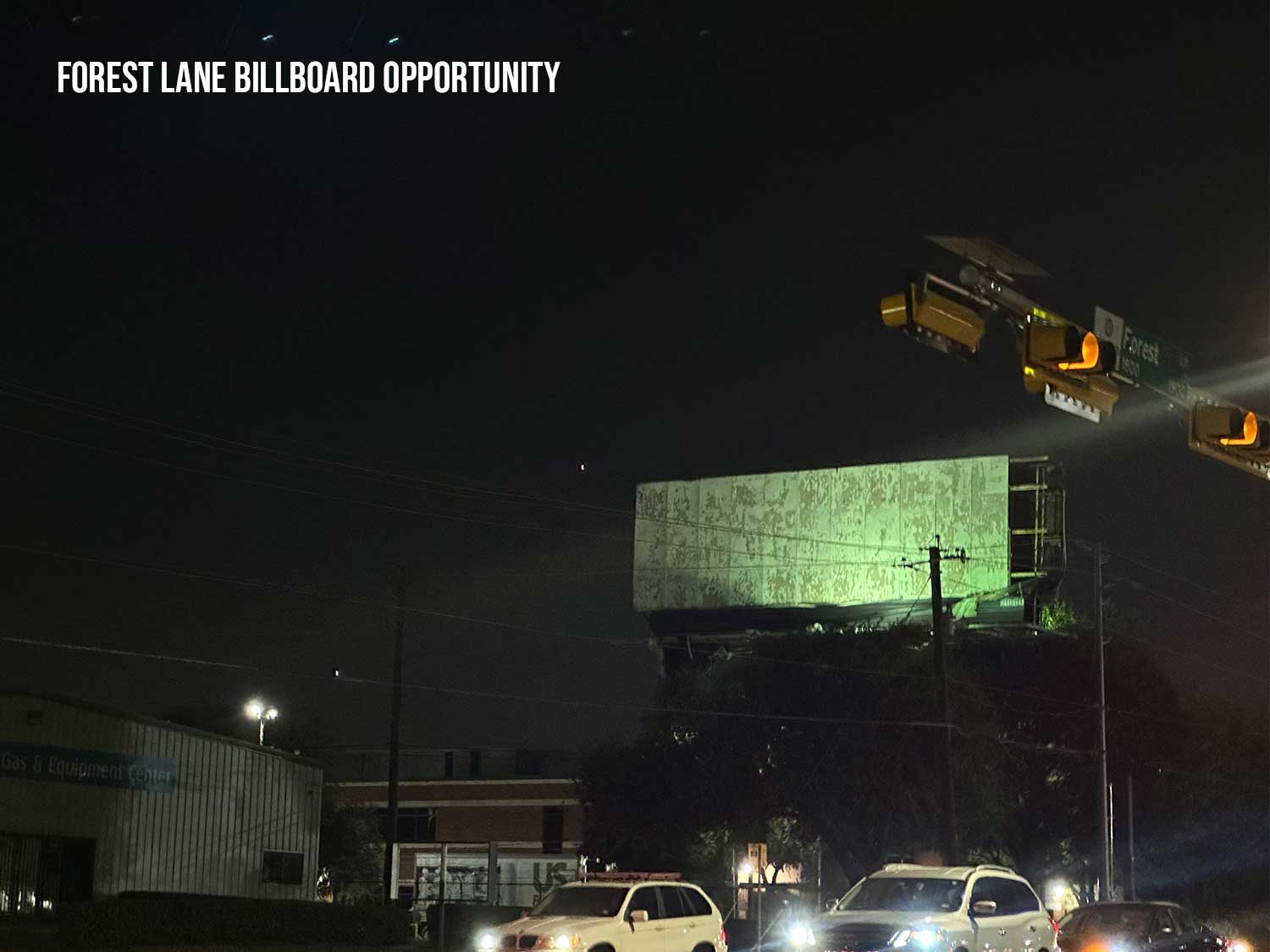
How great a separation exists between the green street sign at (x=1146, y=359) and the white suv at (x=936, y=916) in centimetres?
856

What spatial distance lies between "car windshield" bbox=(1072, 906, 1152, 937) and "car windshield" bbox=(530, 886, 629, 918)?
738cm

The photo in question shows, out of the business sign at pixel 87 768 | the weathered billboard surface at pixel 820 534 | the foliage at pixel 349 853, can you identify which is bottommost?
the foliage at pixel 349 853

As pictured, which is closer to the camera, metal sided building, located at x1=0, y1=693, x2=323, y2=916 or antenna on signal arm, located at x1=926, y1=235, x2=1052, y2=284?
antenna on signal arm, located at x1=926, y1=235, x2=1052, y2=284

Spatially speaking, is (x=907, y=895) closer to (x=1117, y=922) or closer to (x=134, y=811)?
(x=1117, y=922)

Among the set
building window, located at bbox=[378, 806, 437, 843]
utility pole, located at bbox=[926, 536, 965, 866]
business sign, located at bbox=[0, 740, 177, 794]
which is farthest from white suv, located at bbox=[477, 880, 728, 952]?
building window, located at bbox=[378, 806, 437, 843]

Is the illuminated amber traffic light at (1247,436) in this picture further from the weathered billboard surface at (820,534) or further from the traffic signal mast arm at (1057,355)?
the weathered billboard surface at (820,534)

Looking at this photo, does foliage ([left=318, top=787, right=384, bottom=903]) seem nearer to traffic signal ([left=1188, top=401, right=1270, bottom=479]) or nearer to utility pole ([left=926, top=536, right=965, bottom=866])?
utility pole ([left=926, top=536, right=965, bottom=866])

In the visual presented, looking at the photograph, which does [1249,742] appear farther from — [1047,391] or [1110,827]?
[1047,391]

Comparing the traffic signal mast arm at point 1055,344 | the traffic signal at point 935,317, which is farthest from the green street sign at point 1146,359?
the traffic signal at point 935,317

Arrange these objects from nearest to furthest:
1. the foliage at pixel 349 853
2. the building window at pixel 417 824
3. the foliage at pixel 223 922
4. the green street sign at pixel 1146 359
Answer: the green street sign at pixel 1146 359
the foliage at pixel 223 922
the foliage at pixel 349 853
the building window at pixel 417 824

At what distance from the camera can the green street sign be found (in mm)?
17531

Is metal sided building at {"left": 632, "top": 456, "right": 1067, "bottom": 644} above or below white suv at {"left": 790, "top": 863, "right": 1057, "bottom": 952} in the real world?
above

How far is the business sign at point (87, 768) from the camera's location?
1553 inches

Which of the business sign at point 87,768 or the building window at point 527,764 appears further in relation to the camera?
the building window at point 527,764
